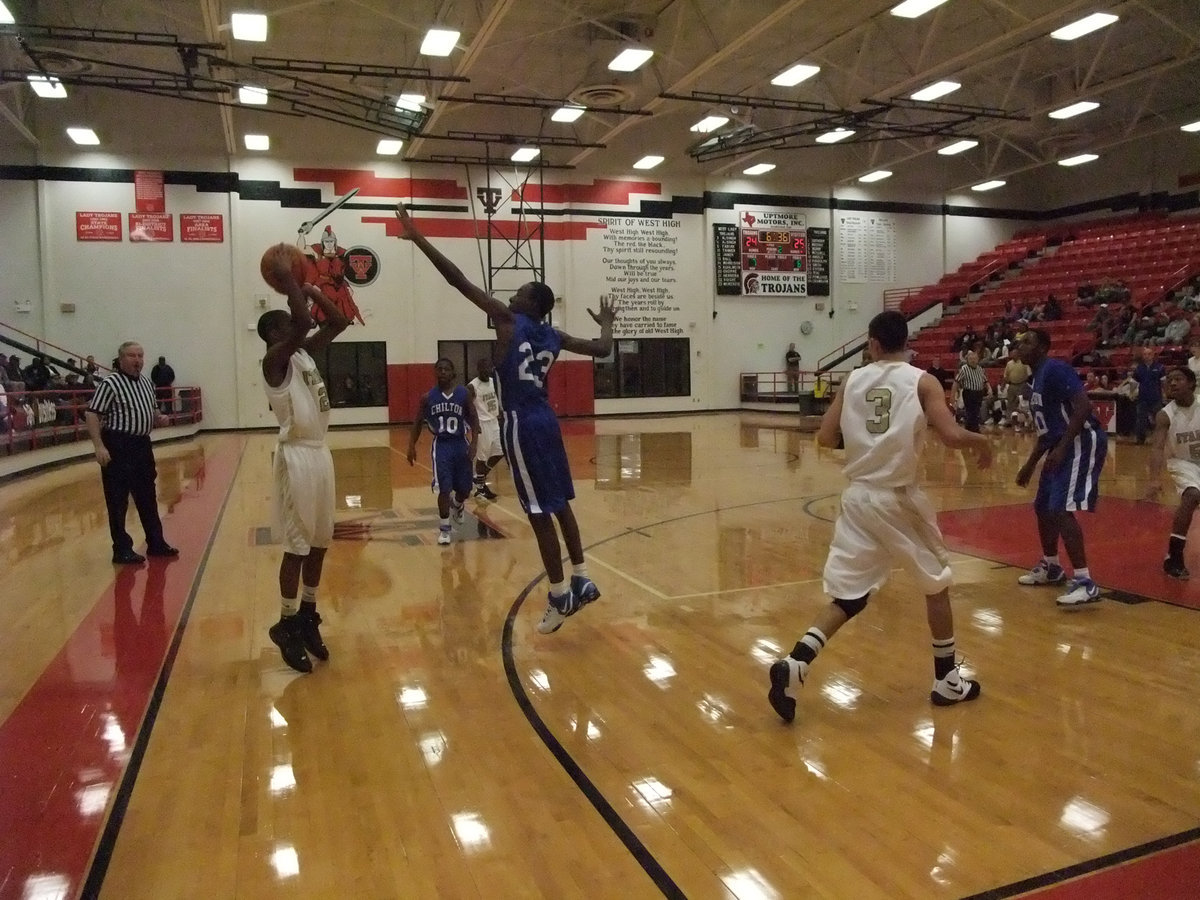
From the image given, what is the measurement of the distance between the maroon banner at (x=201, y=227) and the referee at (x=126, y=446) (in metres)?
16.3

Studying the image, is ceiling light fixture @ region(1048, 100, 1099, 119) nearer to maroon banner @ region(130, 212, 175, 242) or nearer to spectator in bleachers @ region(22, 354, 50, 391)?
maroon banner @ region(130, 212, 175, 242)

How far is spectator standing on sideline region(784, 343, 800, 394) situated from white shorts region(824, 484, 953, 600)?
22805 mm

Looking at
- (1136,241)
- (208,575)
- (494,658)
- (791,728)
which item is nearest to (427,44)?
(208,575)

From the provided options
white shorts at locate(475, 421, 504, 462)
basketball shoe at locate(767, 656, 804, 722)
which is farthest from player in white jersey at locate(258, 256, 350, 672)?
white shorts at locate(475, 421, 504, 462)

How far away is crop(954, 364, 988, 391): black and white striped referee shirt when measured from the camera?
18.1 meters

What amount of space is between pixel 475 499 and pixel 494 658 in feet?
18.5

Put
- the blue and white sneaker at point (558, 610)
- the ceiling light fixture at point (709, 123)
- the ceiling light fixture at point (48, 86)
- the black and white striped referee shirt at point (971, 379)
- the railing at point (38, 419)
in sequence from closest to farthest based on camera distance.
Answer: the blue and white sneaker at point (558, 610)
the railing at point (38, 419)
the ceiling light fixture at point (48, 86)
the black and white striped referee shirt at point (971, 379)
the ceiling light fixture at point (709, 123)

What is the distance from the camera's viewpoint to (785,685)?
11.9ft

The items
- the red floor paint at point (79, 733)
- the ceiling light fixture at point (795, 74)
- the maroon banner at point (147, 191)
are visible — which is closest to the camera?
the red floor paint at point (79, 733)

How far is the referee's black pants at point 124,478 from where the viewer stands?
7121mm

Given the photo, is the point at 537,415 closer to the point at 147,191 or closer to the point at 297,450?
the point at 297,450

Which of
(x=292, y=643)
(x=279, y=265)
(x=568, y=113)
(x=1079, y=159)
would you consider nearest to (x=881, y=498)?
(x=279, y=265)

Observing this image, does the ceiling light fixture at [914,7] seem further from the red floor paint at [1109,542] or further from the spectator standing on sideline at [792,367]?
the spectator standing on sideline at [792,367]

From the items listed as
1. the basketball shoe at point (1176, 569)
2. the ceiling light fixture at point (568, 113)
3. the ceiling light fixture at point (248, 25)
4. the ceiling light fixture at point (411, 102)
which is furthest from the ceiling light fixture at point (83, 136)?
the basketball shoe at point (1176, 569)
